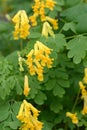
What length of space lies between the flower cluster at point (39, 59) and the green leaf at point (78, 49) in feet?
0.60

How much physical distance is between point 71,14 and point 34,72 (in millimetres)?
820

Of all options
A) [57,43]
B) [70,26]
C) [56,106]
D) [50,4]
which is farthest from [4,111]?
[50,4]

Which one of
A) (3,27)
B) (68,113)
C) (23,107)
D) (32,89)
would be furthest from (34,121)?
(3,27)

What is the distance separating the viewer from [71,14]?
340cm

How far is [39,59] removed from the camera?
2.82 m

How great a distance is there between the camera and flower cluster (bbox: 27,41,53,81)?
2.80m

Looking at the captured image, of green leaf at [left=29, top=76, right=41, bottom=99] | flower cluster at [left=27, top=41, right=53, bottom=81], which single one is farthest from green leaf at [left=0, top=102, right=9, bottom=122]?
flower cluster at [left=27, top=41, right=53, bottom=81]

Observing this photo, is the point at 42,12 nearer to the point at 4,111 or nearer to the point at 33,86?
the point at 33,86

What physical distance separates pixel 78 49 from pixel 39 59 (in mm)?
330

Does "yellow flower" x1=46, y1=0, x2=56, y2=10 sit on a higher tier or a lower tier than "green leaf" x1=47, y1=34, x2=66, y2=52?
higher

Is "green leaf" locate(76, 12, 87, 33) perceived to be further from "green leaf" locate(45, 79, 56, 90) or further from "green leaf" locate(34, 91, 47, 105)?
"green leaf" locate(34, 91, 47, 105)

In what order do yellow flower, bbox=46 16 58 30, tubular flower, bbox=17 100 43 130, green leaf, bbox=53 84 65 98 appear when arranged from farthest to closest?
yellow flower, bbox=46 16 58 30
green leaf, bbox=53 84 65 98
tubular flower, bbox=17 100 43 130

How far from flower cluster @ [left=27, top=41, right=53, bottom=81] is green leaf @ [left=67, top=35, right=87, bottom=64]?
0.18m

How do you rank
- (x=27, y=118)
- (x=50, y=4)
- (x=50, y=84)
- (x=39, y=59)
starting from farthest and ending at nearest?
1. (x=50, y=4)
2. (x=50, y=84)
3. (x=39, y=59)
4. (x=27, y=118)
